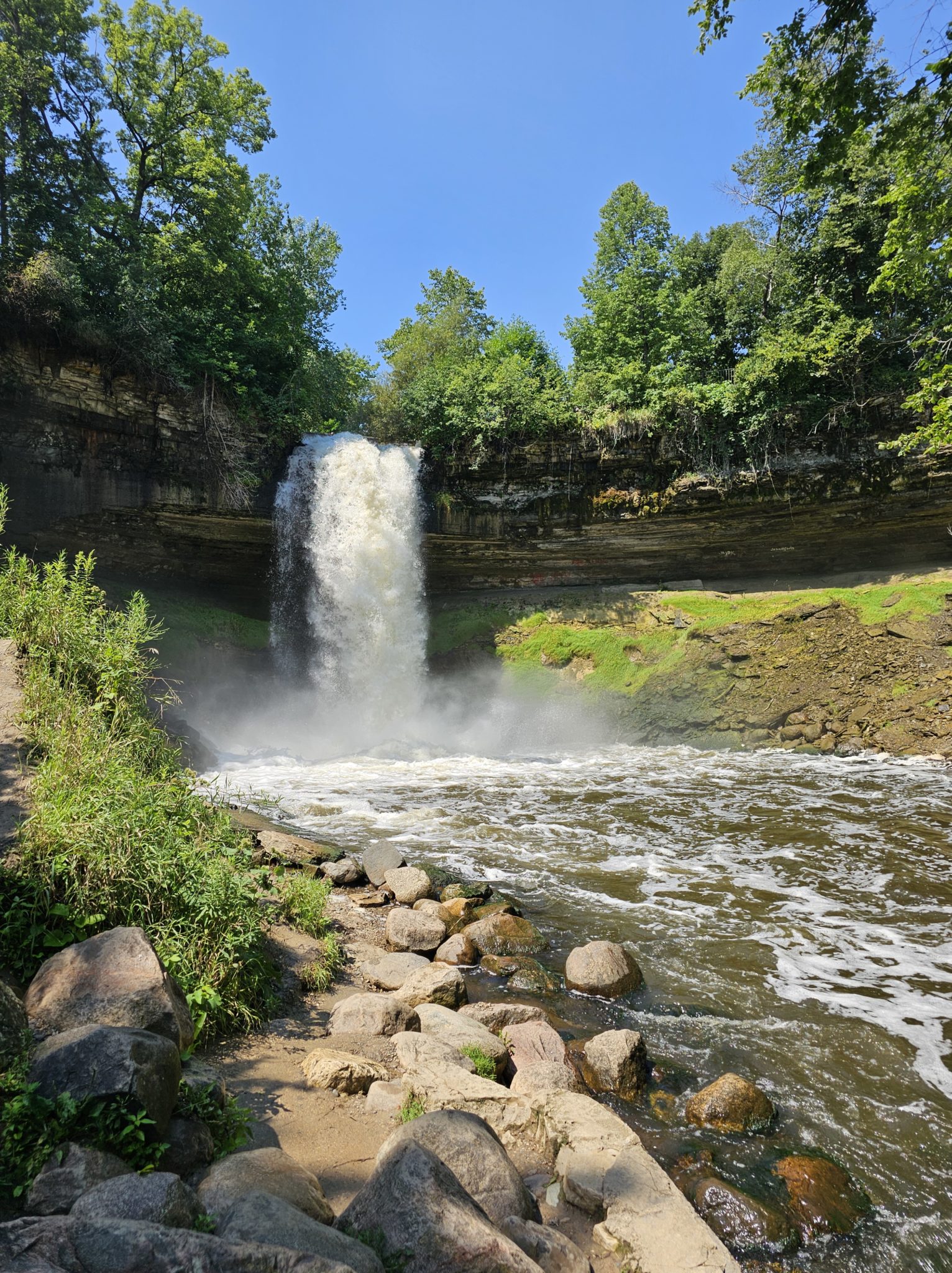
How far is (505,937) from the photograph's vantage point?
5.07 m

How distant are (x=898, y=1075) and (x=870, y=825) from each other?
210 inches

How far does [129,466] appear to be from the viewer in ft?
50.9

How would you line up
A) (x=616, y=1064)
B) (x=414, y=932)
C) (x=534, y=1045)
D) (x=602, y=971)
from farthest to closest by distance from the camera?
(x=414, y=932), (x=602, y=971), (x=534, y=1045), (x=616, y=1064)

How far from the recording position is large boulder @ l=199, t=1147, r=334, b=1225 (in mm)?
2029

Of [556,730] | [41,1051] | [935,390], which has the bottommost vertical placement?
[556,730]

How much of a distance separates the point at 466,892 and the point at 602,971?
5.61ft

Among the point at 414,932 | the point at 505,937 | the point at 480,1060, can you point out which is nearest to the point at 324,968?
the point at 414,932

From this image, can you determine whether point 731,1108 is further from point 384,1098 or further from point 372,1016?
point 372,1016

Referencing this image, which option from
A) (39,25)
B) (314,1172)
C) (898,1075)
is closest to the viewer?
(314,1172)

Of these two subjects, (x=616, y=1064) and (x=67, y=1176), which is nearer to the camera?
(x=67, y=1176)

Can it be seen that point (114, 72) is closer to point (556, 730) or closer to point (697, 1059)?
point (556, 730)

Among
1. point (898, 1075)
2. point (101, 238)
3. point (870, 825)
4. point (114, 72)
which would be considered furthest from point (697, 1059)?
point (114, 72)

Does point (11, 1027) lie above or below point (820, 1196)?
above

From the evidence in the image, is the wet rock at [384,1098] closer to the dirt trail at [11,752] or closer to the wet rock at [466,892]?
the dirt trail at [11,752]
